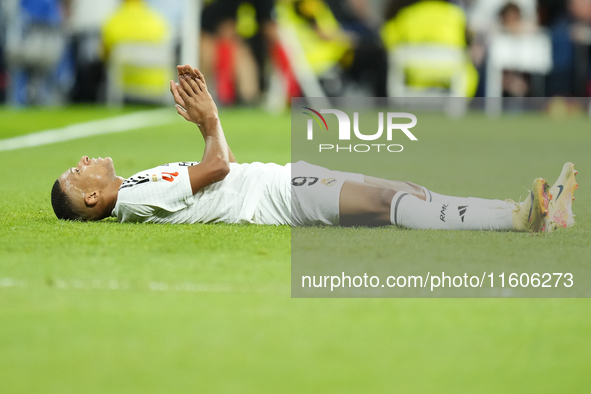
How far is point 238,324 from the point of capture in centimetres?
281

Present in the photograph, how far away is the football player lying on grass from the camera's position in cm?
415

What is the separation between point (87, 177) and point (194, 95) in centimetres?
64

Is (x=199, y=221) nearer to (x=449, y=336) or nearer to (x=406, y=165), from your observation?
(x=449, y=336)

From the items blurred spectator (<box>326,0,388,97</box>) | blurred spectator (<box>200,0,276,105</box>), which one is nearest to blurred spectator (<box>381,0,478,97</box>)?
blurred spectator (<box>326,0,388,97</box>)

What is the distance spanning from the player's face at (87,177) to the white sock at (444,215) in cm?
137

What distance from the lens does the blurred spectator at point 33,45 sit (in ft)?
46.4

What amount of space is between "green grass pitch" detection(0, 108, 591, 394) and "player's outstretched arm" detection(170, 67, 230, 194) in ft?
0.87

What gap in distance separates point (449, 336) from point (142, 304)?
101 centimetres

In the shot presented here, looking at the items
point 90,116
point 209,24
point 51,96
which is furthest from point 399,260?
point 51,96

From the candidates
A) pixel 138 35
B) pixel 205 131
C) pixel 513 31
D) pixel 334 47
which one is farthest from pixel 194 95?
pixel 513 31

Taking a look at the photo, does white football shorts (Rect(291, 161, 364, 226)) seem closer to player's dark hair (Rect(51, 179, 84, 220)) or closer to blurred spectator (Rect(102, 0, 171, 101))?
player's dark hair (Rect(51, 179, 84, 220))

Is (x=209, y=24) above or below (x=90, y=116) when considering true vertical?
above

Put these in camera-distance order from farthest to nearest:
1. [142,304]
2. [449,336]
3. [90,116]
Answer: [90,116]
[142,304]
[449,336]

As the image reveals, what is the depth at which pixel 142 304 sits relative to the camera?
118 inches
